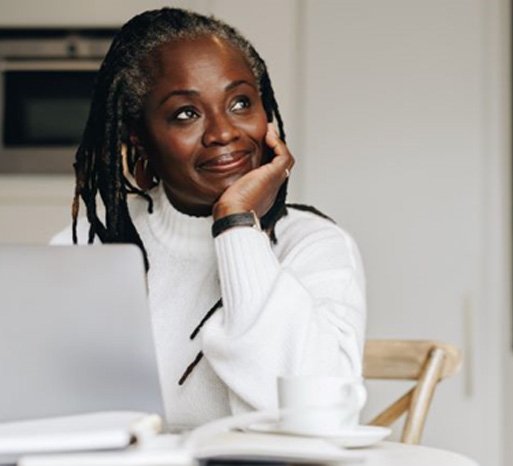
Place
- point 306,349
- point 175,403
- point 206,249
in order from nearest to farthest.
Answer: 1. point 306,349
2. point 175,403
3. point 206,249

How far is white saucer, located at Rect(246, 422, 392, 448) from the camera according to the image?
3.53ft

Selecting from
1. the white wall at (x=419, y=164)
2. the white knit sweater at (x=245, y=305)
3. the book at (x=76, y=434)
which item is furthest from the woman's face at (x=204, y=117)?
the white wall at (x=419, y=164)

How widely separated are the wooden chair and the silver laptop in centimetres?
79

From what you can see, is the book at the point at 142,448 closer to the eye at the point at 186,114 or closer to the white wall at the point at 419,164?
the eye at the point at 186,114

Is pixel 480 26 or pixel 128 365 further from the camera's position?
pixel 480 26

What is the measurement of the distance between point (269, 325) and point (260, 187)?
0.87ft

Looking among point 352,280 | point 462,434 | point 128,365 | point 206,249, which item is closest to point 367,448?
point 128,365

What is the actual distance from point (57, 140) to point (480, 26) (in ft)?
4.04

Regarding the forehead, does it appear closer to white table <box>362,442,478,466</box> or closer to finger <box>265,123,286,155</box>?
finger <box>265,123,286,155</box>

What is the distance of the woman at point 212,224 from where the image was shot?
1442 mm

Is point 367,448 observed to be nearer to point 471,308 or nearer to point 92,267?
point 92,267

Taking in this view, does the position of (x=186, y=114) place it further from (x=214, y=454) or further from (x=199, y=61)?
(x=214, y=454)

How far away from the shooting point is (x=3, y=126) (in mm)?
3258

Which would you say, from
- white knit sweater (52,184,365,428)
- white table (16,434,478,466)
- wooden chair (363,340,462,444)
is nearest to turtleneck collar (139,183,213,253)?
white knit sweater (52,184,365,428)
